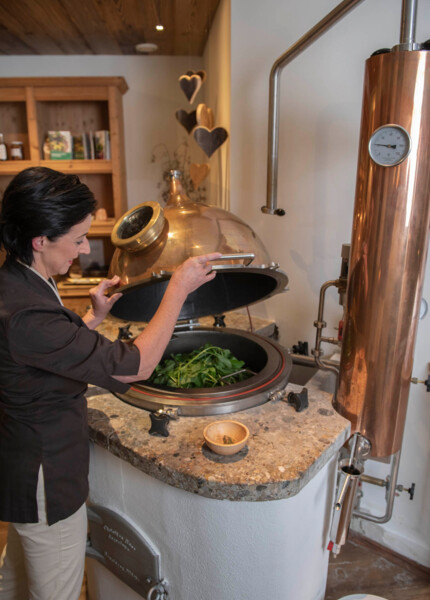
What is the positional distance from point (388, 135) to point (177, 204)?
2.16ft

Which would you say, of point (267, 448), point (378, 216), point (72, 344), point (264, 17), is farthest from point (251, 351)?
point (264, 17)

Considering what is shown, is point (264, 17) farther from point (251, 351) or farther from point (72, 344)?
point (72, 344)

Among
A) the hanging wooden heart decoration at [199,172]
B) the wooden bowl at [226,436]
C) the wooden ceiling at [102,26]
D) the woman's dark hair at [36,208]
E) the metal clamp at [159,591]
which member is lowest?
the metal clamp at [159,591]

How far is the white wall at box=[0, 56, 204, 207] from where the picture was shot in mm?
3346

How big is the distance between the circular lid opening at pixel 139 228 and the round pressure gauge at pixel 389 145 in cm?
64

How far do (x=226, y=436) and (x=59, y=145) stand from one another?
2.89 metres

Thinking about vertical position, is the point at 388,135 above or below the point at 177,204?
above

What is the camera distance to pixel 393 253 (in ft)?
3.96

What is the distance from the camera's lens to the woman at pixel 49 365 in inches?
38.7

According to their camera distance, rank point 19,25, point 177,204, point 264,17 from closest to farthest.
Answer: point 177,204 → point 264,17 → point 19,25

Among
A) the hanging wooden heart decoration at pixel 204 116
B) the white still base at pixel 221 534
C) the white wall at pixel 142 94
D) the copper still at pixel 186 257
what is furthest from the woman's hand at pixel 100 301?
the white wall at pixel 142 94

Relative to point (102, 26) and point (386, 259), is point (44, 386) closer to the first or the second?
point (386, 259)

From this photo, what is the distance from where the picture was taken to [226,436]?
1153mm

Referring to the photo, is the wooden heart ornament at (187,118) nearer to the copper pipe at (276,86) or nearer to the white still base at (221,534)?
the copper pipe at (276,86)
